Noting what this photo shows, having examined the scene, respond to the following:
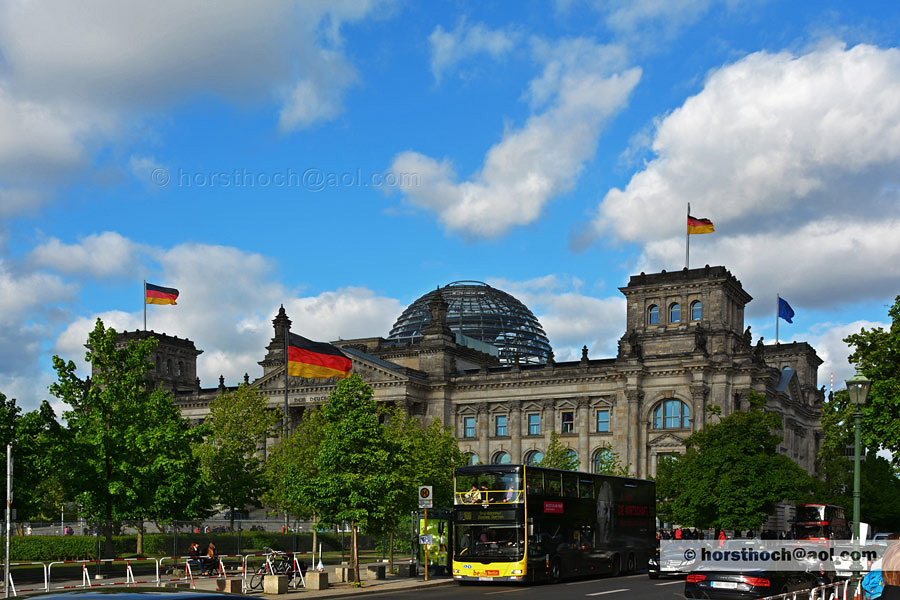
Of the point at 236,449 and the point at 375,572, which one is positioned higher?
the point at 236,449

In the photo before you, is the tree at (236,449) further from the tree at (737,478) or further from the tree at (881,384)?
the tree at (881,384)

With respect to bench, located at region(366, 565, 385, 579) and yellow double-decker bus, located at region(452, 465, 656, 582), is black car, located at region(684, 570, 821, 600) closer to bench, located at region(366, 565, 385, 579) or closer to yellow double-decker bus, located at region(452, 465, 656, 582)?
yellow double-decker bus, located at region(452, 465, 656, 582)

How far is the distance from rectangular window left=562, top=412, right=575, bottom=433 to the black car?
72.0 meters

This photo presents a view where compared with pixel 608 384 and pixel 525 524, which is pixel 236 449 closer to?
pixel 525 524

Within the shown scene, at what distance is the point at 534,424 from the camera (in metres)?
102

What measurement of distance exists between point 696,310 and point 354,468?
5902 cm

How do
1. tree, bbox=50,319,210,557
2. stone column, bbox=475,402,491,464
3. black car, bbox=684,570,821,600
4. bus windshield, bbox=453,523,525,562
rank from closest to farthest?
black car, bbox=684,570,821,600
bus windshield, bbox=453,523,525,562
tree, bbox=50,319,210,557
stone column, bbox=475,402,491,464

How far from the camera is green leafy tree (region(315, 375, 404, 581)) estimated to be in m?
42.6

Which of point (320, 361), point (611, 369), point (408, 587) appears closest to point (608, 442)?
point (611, 369)

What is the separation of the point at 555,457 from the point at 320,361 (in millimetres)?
19676

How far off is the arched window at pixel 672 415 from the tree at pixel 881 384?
46.2 meters

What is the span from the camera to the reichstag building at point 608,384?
93625 mm

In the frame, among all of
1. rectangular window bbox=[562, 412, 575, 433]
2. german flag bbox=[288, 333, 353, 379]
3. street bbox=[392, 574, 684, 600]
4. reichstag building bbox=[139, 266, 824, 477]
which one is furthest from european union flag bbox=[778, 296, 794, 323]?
street bbox=[392, 574, 684, 600]

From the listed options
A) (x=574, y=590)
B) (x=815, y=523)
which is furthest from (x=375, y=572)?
(x=815, y=523)
